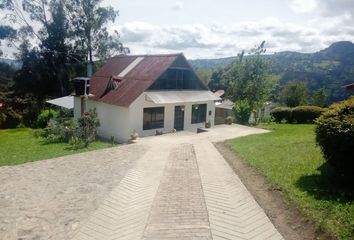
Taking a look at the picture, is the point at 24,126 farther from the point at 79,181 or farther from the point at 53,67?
the point at 79,181

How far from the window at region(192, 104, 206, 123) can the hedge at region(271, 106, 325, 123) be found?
40.0 feet

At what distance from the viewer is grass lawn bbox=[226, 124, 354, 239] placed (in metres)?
7.95

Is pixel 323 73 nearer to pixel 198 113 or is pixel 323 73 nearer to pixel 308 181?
pixel 198 113

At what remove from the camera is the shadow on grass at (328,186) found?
365 inches

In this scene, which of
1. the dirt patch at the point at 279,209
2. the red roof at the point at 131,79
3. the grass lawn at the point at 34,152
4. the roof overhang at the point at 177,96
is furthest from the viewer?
the red roof at the point at 131,79

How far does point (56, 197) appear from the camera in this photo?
10.5 metres

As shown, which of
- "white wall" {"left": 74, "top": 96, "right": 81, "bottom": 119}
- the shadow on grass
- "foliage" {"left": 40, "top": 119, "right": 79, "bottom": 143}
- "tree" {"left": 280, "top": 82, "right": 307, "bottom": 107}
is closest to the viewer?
the shadow on grass

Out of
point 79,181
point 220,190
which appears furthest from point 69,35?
point 220,190

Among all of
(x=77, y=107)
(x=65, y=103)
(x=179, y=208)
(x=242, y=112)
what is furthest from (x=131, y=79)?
(x=179, y=208)

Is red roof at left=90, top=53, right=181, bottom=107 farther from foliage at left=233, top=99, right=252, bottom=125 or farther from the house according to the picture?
foliage at left=233, top=99, right=252, bottom=125

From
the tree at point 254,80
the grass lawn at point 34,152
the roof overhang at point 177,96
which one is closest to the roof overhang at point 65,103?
the grass lawn at point 34,152

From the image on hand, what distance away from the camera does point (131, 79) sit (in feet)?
88.1

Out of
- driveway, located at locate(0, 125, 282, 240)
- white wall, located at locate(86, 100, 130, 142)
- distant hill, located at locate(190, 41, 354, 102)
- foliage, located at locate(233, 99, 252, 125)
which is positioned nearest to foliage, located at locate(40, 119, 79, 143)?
white wall, located at locate(86, 100, 130, 142)

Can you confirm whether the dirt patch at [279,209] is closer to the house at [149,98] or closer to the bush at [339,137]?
the bush at [339,137]
